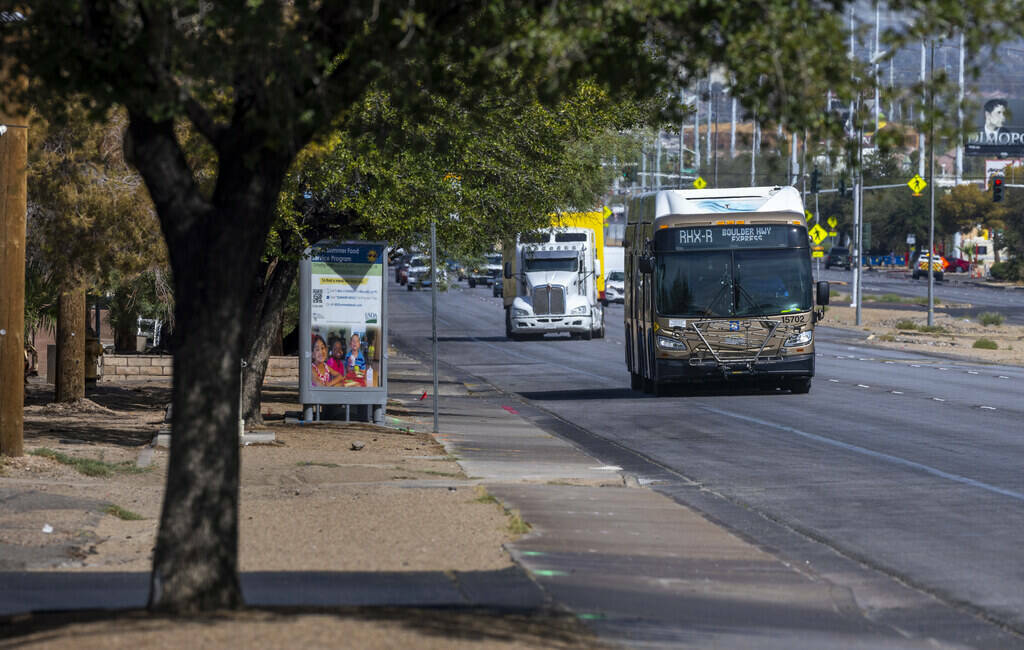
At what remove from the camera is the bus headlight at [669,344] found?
25734mm

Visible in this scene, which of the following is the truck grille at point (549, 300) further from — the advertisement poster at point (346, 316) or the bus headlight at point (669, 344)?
the advertisement poster at point (346, 316)

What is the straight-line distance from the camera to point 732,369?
84.1 ft

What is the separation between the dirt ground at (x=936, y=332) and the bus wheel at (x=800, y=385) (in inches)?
571

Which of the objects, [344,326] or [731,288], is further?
[731,288]

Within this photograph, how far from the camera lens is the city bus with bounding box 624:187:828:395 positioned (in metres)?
25.5

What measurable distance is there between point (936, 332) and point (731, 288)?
2945 centimetres

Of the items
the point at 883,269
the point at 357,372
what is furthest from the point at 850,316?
the point at 883,269

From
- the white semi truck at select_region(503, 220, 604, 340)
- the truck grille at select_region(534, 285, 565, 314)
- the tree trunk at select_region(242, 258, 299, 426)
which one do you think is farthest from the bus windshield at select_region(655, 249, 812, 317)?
the truck grille at select_region(534, 285, 565, 314)

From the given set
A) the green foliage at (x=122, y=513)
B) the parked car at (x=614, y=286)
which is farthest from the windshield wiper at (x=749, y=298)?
the parked car at (x=614, y=286)

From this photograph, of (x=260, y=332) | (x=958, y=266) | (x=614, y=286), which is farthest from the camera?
(x=958, y=266)

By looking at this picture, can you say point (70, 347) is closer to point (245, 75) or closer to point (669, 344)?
point (669, 344)

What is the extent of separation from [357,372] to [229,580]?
45.9 feet

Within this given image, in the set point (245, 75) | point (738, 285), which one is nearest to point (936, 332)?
point (738, 285)

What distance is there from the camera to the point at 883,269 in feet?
423
